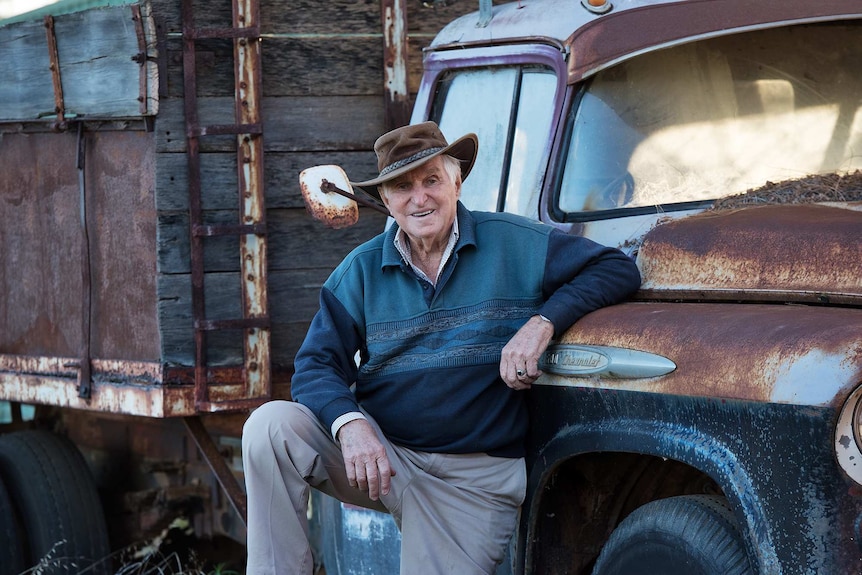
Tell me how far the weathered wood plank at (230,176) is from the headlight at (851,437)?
308 centimetres

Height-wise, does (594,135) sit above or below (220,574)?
above

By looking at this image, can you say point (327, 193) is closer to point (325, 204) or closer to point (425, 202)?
point (325, 204)

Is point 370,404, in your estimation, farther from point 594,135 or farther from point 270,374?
point 270,374

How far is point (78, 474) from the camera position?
6.04m

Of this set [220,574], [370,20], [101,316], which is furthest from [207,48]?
[220,574]

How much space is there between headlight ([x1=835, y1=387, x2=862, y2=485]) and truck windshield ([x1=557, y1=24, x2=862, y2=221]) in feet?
3.83

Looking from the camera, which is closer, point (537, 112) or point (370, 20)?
point (537, 112)

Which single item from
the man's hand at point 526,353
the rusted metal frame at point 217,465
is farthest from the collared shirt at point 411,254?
the rusted metal frame at point 217,465

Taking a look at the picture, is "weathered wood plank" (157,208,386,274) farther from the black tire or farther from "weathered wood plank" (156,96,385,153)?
the black tire

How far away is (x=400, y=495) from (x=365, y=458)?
25 centimetres

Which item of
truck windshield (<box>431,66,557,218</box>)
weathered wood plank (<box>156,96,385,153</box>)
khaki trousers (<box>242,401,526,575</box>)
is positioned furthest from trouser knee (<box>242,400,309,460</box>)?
weathered wood plank (<box>156,96,385,153</box>)

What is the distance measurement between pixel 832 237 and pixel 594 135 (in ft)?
3.17

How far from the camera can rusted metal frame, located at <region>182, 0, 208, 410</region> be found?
4918mm

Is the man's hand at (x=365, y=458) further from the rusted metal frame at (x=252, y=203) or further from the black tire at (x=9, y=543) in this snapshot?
the black tire at (x=9, y=543)
